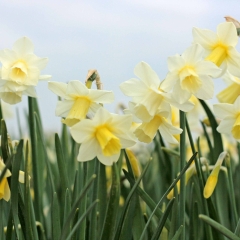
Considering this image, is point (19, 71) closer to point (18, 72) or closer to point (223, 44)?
point (18, 72)

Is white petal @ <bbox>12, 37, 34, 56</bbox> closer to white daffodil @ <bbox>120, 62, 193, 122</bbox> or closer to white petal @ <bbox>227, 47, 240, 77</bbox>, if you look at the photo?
white daffodil @ <bbox>120, 62, 193, 122</bbox>

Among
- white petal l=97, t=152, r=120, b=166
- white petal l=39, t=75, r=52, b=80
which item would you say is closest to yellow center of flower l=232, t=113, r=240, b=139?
white petal l=97, t=152, r=120, b=166

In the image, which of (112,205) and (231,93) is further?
(231,93)

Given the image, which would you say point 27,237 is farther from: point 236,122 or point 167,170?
point 167,170

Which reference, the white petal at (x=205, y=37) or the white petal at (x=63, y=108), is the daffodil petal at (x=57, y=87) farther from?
the white petal at (x=205, y=37)

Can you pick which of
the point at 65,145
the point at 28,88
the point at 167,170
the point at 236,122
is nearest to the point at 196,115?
the point at 167,170

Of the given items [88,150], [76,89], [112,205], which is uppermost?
[76,89]

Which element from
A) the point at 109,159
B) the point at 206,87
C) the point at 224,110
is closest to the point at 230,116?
the point at 224,110
